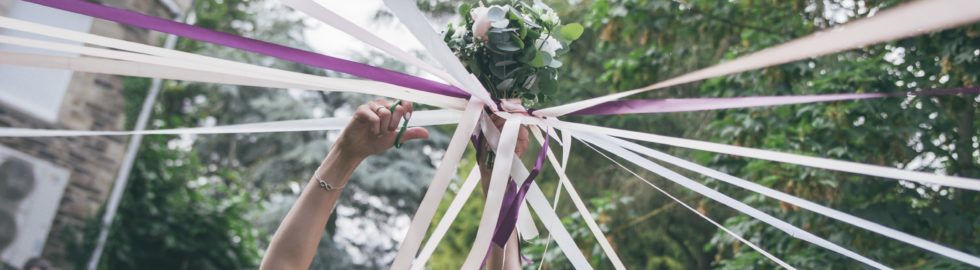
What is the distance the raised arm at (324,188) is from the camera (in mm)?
1523

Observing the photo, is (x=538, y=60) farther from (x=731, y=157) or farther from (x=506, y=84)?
(x=731, y=157)

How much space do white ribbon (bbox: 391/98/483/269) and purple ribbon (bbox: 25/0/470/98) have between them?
0.11 m

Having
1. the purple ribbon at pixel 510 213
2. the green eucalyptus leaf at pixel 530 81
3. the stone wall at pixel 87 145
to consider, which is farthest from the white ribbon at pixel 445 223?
the stone wall at pixel 87 145

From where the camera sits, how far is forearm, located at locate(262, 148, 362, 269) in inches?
60.2

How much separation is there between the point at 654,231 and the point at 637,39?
2.07 metres

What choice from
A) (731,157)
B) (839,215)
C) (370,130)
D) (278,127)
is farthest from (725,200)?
(731,157)

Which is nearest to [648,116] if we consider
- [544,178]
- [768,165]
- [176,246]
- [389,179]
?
[544,178]

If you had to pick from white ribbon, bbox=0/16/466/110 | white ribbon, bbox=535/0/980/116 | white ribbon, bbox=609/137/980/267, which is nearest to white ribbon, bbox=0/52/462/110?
white ribbon, bbox=0/16/466/110

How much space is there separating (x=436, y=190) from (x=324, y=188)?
0.65 ft

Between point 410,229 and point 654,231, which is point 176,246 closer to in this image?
point 654,231

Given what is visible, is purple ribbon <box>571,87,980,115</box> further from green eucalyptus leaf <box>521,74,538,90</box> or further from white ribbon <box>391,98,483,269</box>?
white ribbon <box>391,98,483,269</box>

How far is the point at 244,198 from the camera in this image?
1184 cm

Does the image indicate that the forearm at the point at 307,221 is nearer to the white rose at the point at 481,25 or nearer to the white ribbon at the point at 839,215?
the white rose at the point at 481,25

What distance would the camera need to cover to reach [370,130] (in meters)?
1.52
